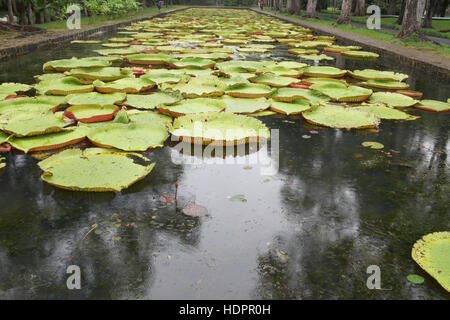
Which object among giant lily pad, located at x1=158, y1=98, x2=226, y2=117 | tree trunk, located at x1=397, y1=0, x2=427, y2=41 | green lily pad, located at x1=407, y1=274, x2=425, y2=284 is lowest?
green lily pad, located at x1=407, y1=274, x2=425, y2=284

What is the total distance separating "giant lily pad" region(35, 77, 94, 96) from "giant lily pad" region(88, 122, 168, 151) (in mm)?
1170

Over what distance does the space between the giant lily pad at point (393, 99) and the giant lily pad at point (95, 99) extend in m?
2.47

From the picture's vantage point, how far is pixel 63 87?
3.62 metres

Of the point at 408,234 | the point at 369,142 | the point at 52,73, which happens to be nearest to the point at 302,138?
the point at 369,142

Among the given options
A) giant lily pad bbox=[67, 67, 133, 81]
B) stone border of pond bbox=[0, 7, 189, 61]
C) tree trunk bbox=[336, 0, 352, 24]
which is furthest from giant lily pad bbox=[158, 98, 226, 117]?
tree trunk bbox=[336, 0, 352, 24]

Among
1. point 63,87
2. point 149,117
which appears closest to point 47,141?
point 149,117

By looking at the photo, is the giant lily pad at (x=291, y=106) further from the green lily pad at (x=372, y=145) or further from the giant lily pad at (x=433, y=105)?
the giant lily pad at (x=433, y=105)

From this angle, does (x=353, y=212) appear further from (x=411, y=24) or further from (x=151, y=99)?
(x=411, y=24)

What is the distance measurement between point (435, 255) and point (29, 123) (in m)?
2.53

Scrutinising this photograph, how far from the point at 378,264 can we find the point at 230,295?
612 mm

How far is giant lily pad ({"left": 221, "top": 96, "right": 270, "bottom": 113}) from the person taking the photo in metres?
3.24

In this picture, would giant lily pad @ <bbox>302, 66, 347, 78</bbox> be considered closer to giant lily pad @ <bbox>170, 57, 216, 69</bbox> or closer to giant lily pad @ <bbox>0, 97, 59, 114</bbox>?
giant lily pad @ <bbox>170, 57, 216, 69</bbox>

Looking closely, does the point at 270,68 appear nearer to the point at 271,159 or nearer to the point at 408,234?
the point at 271,159

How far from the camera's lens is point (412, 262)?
146cm
